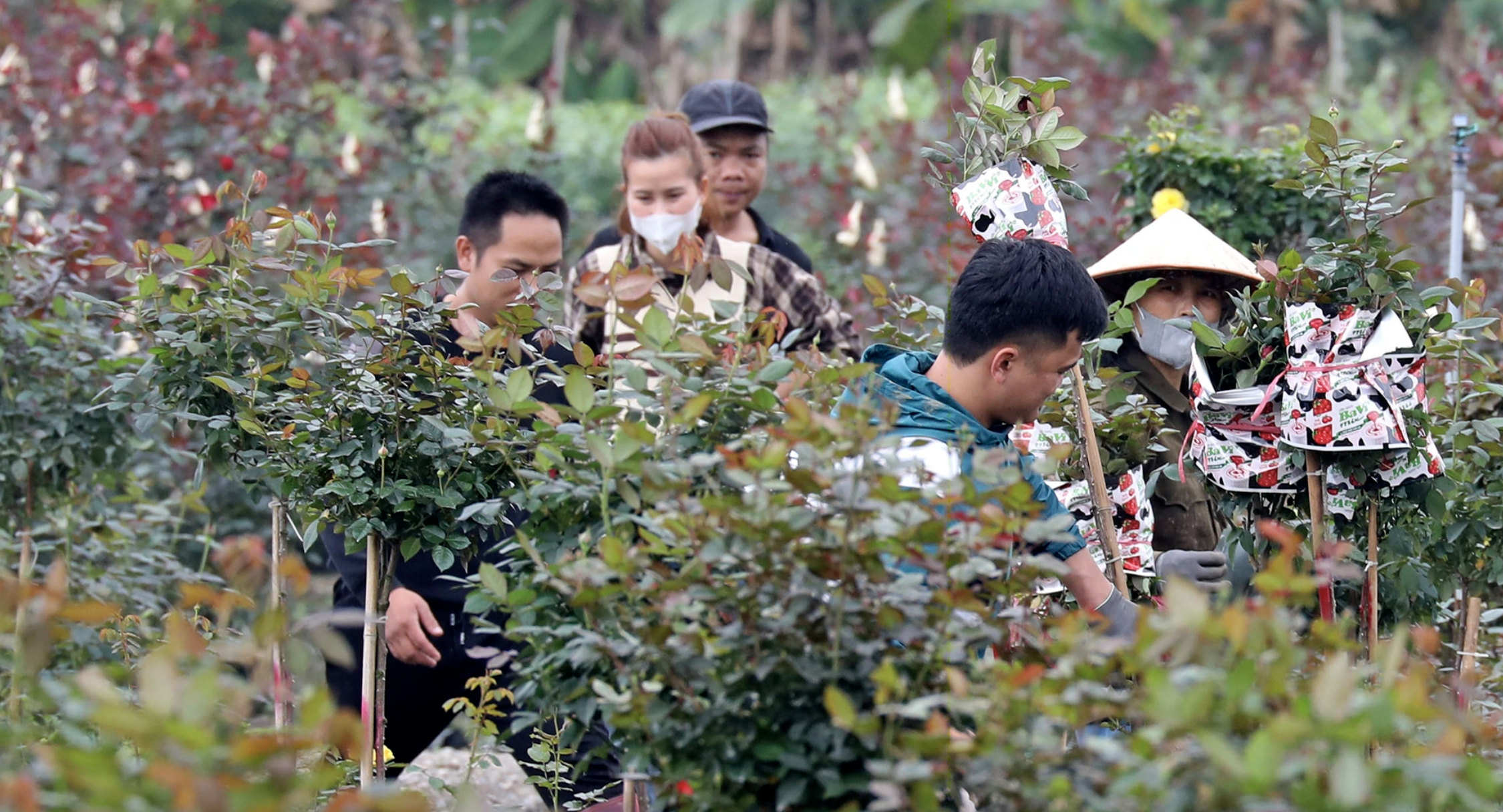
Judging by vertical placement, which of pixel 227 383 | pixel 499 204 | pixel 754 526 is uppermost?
pixel 499 204

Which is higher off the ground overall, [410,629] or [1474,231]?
[1474,231]

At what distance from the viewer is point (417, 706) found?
12.0 feet

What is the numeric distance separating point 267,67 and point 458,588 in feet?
Result: 13.9

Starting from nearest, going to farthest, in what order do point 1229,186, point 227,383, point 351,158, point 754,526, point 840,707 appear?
point 840,707, point 754,526, point 227,383, point 1229,186, point 351,158

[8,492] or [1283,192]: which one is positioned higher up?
[1283,192]

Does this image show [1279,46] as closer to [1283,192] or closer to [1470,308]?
[1283,192]

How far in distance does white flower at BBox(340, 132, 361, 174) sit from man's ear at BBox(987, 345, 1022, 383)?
4872mm

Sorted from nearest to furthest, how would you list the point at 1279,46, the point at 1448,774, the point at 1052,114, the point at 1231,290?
the point at 1448,774 < the point at 1052,114 < the point at 1231,290 < the point at 1279,46

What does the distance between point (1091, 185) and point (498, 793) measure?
4084 mm

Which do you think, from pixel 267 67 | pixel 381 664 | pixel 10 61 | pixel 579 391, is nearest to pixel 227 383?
pixel 381 664

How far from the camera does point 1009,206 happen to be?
2.97 metres

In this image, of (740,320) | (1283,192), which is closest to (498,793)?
(740,320)

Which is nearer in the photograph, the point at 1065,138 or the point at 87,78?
the point at 1065,138

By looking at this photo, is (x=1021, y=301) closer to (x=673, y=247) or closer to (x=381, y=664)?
(x=381, y=664)
